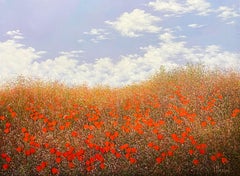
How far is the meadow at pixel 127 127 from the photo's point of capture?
216 inches

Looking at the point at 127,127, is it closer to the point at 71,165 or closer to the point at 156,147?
the point at 156,147

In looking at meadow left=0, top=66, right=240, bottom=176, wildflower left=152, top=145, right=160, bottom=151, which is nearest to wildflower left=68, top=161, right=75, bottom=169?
meadow left=0, top=66, right=240, bottom=176

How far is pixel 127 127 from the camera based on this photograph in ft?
22.6

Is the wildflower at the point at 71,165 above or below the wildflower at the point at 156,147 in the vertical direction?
below

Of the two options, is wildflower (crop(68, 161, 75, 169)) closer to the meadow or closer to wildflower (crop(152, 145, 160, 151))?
the meadow

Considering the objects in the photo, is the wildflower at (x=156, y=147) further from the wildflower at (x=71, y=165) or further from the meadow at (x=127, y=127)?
the wildflower at (x=71, y=165)

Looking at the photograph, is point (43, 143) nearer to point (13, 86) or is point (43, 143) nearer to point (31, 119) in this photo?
point (31, 119)

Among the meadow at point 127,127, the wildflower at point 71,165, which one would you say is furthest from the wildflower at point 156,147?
the wildflower at point 71,165

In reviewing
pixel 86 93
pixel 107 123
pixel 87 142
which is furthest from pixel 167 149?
pixel 86 93

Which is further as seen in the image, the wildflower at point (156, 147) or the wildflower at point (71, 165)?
the wildflower at point (156, 147)

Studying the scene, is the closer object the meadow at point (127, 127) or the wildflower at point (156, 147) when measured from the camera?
the meadow at point (127, 127)

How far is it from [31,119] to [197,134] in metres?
3.15

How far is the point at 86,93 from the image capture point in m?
9.05

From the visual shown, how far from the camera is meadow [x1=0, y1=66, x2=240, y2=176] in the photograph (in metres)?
5.49
